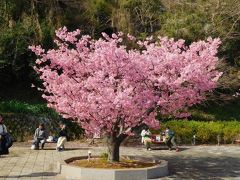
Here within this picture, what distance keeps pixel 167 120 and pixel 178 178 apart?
1453 centimetres

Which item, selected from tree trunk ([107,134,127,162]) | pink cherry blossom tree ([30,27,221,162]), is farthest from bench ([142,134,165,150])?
tree trunk ([107,134,127,162])

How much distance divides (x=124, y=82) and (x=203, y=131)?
13176mm

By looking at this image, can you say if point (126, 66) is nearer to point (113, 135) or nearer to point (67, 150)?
point (113, 135)

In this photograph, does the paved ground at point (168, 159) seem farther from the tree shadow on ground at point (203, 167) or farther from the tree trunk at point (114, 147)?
the tree trunk at point (114, 147)

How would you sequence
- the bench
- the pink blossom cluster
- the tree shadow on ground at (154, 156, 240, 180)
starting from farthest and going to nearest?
the bench < the tree shadow on ground at (154, 156, 240, 180) < the pink blossom cluster

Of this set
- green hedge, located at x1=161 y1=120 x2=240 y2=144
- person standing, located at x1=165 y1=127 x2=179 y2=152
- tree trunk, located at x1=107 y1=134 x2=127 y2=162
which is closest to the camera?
tree trunk, located at x1=107 y1=134 x2=127 y2=162

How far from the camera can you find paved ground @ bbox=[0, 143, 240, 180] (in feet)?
51.5

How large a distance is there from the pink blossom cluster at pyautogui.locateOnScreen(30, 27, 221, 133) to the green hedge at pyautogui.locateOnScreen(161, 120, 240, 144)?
33.5 feet

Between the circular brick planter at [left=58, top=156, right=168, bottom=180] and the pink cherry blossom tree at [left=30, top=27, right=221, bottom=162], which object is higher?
the pink cherry blossom tree at [left=30, top=27, right=221, bottom=162]

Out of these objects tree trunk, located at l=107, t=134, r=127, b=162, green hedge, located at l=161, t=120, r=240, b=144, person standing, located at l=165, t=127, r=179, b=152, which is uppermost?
green hedge, located at l=161, t=120, r=240, b=144

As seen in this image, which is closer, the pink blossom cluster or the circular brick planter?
the circular brick planter

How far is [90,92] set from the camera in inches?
628

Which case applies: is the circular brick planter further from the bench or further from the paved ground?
the bench

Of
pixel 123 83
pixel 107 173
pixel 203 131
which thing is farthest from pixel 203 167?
pixel 203 131
